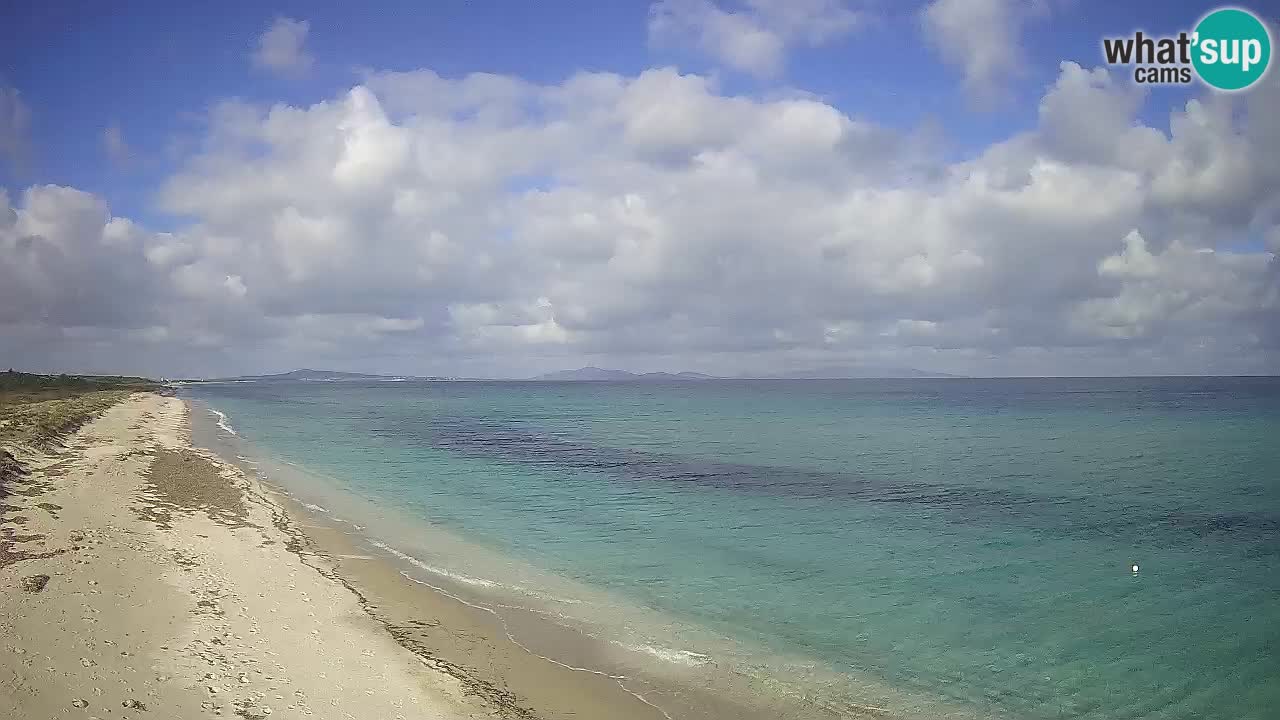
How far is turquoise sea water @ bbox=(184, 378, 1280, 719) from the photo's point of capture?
12922 millimetres

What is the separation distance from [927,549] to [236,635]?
62.6 feet

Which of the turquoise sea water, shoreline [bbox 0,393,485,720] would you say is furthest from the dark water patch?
shoreline [bbox 0,393,485,720]

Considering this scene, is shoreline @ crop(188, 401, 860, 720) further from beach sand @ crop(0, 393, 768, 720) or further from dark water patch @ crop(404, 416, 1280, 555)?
dark water patch @ crop(404, 416, 1280, 555)

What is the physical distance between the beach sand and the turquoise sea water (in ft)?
9.64

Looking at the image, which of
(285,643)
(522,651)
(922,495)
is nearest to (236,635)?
(285,643)

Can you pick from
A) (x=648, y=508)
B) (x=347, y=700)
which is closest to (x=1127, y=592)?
(x=648, y=508)

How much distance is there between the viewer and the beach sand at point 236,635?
9.61 m

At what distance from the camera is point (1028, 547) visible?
2175cm

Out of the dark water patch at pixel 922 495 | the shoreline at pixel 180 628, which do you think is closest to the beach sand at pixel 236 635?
the shoreline at pixel 180 628

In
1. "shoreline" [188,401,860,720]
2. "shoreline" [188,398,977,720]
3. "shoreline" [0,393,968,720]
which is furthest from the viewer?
"shoreline" [188,398,977,720]

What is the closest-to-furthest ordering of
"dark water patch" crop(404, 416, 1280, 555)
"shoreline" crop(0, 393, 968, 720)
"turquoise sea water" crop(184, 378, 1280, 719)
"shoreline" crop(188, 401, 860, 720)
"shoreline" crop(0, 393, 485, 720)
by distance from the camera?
"shoreline" crop(0, 393, 485, 720) < "shoreline" crop(0, 393, 968, 720) < "shoreline" crop(188, 401, 860, 720) < "turquoise sea water" crop(184, 378, 1280, 719) < "dark water patch" crop(404, 416, 1280, 555)

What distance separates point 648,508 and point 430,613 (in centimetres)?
1401

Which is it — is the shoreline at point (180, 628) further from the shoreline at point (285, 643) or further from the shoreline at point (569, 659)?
the shoreline at point (569, 659)

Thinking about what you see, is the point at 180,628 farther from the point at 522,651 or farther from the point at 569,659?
the point at 569,659
